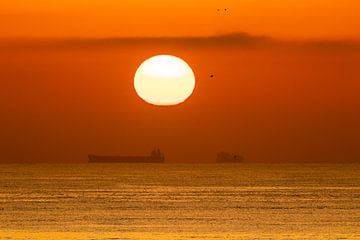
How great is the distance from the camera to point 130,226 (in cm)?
6519

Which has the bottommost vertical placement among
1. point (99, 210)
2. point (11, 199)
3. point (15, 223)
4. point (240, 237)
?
point (240, 237)

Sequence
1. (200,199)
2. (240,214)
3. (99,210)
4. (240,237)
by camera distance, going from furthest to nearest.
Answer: (200,199), (99,210), (240,214), (240,237)

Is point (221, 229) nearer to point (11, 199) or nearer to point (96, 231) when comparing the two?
point (96, 231)

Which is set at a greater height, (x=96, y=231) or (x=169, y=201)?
(x=169, y=201)

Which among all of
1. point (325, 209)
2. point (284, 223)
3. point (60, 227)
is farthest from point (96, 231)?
point (325, 209)

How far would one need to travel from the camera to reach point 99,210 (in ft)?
278

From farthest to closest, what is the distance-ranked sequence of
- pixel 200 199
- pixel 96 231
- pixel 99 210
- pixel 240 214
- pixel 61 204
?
pixel 200 199 → pixel 61 204 → pixel 99 210 → pixel 240 214 → pixel 96 231

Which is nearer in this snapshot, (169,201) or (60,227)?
(60,227)

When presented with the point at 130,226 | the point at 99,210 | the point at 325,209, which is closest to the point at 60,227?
the point at 130,226

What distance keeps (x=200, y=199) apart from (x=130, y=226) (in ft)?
128

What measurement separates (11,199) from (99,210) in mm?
24052

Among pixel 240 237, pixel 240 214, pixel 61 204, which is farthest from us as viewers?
pixel 61 204

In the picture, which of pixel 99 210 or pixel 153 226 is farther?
pixel 99 210

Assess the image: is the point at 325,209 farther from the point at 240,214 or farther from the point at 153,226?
the point at 153,226
